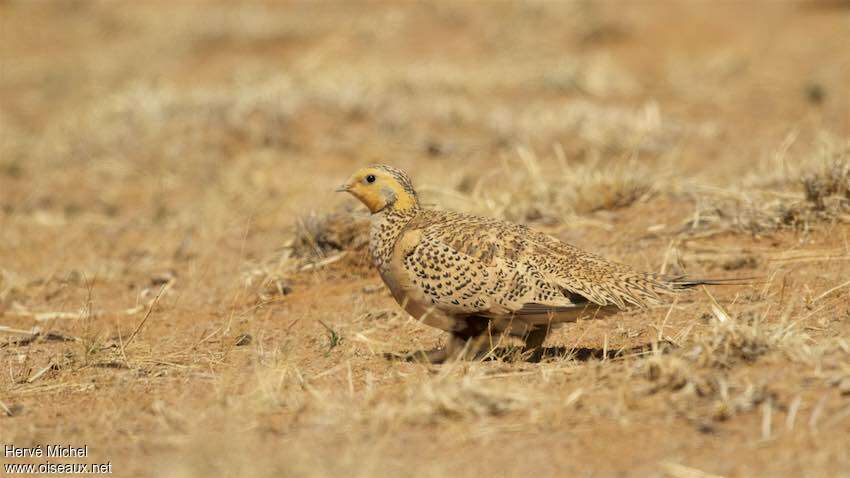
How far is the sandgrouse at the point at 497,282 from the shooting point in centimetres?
448

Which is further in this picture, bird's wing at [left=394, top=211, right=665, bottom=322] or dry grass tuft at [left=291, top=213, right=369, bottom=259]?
dry grass tuft at [left=291, top=213, right=369, bottom=259]

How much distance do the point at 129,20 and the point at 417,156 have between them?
8923 millimetres

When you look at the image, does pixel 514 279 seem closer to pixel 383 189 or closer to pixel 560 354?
pixel 560 354

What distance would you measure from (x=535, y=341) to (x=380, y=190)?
97 cm

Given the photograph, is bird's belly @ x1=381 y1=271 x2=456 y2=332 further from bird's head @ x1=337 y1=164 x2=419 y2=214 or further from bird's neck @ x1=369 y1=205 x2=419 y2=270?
bird's head @ x1=337 y1=164 x2=419 y2=214

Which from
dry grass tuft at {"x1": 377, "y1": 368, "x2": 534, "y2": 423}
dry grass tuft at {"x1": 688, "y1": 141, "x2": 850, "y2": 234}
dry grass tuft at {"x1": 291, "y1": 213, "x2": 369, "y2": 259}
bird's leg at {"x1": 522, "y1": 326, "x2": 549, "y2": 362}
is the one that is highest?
dry grass tuft at {"x1": 688, "y1": 141, "x2": 850, "y2": 234}

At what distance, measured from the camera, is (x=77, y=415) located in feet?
14.0

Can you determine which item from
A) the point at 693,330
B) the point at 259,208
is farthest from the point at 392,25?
the point at 693,330

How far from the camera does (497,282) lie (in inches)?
178


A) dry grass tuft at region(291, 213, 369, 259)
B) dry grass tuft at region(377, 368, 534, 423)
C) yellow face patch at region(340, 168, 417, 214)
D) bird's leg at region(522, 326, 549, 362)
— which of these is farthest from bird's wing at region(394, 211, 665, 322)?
dry grass tuft at region(291, 213, 369, 259)

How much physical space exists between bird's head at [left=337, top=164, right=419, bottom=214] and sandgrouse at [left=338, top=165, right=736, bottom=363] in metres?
0.18

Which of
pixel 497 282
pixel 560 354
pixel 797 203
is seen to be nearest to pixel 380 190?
pixel 497 282

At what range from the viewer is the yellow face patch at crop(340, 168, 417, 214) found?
502 centimetres

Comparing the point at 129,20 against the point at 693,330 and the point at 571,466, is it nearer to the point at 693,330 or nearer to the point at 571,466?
the point at 693,330
